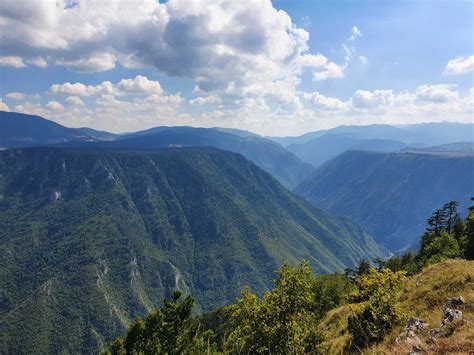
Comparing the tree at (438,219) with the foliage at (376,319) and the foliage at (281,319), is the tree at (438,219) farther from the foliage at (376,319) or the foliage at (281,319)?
the foliage at (376,319)

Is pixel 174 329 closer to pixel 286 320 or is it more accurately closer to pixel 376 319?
pixel 286 320

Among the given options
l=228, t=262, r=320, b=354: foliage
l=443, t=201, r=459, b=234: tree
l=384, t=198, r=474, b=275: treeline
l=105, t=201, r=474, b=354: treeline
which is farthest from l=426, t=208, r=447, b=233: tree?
l=228, t=262, r=320, b=354: foliage

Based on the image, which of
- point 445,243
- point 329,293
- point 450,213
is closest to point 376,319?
point 445,243

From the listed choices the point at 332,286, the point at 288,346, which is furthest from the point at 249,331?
the point at 332,286

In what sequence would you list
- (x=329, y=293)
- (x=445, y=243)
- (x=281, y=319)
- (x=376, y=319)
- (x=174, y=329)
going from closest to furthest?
(x=376, y=319) → (x=281, y=319) → (x=174, y=329) → (x=445, y=243) → (x=329, y=293)

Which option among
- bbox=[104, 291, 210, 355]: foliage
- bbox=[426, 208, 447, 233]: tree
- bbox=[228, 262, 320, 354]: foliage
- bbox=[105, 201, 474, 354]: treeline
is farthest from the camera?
bbox=[426, 208, 447, 233]: tree

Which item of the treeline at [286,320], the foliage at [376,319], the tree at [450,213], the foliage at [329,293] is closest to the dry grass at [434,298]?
the foliage at [376,319]

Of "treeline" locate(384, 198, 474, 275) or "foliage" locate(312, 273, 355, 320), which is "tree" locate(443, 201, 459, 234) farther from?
"foliage" locate(312, 273, 355, 320)

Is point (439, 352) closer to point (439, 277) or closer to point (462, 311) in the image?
point (462, 311)
